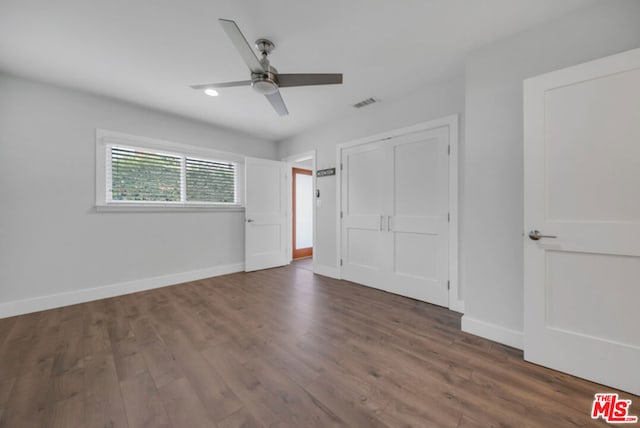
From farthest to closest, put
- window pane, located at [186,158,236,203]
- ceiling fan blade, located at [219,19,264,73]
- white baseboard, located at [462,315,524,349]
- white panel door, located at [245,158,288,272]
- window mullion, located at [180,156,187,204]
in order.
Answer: white panel door, located at [245,158,288,272] → window pane, located at [186,158,236,203] → window mullion, located at [180,156,187,204] → white baseboard, located at [462,315,524,349] → ceiling fan blade, located at [219,19,264,73]

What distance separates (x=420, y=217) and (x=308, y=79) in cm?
206

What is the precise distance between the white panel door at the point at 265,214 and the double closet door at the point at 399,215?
155 cm

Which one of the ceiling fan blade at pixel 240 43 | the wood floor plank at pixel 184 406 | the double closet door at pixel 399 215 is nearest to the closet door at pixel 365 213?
the double closet door at pixel 399 215

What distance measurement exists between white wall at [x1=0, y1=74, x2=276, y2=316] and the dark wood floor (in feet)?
1.64

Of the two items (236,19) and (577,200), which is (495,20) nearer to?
(577,200)

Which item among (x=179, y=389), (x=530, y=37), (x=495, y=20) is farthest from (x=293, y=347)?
(x=530, y=37)

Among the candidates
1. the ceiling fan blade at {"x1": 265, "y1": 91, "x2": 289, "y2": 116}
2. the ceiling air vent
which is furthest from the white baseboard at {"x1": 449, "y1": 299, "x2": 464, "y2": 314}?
the ceiling fan blade at {"x1": 265, "y1": 91, "x2": 289, "y2": 116}

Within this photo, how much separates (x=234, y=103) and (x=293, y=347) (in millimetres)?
3069

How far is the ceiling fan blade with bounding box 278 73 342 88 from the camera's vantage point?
188 centimetres

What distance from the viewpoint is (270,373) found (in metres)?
1.65

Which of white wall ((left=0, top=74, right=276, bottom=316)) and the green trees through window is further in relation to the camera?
the green trees through window

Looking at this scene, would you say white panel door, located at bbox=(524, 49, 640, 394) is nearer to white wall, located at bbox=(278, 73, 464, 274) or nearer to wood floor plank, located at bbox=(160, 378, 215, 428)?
white wall, located at bbox=(278, 73, 464, 274)

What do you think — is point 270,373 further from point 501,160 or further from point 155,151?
point 155,151
